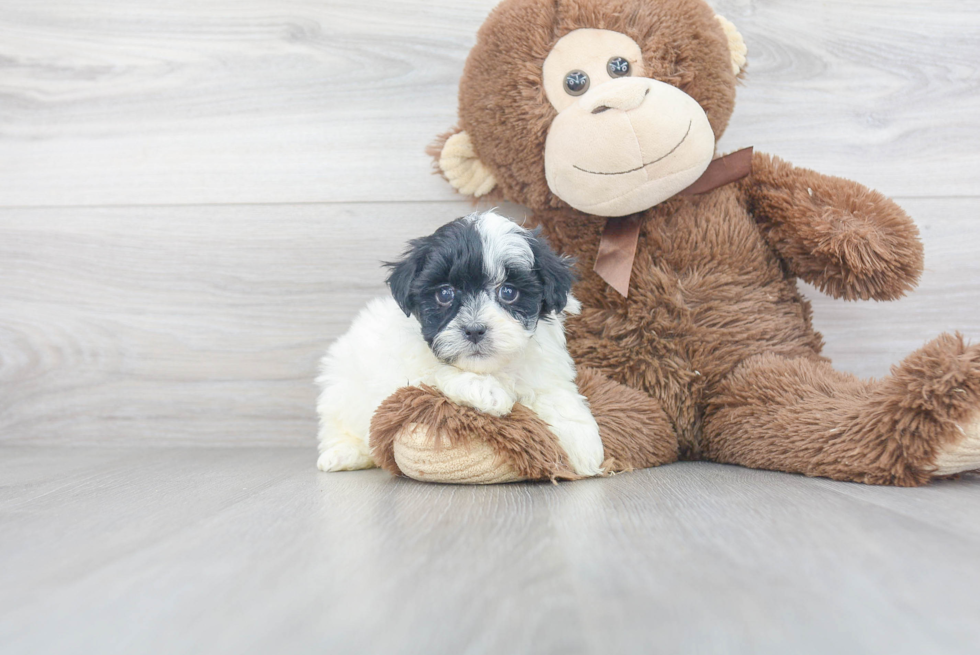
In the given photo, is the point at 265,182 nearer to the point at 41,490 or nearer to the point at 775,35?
the point at 41,490

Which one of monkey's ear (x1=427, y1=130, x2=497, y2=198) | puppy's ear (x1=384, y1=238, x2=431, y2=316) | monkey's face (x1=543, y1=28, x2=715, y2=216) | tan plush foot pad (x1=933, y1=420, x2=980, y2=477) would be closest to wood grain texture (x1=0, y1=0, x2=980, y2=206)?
monkey's ear (x1=427, y1=130, x2=497, y2=198)

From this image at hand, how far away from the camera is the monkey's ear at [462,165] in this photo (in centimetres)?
125

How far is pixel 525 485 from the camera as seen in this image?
95cm

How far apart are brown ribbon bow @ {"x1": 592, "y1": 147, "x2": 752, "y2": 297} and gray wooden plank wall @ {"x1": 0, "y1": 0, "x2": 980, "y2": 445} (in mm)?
294

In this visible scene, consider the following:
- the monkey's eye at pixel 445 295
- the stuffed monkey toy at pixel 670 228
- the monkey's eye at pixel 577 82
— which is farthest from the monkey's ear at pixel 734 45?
the monkey's eye at pixel 445 295

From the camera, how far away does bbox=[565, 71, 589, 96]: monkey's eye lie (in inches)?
44.0

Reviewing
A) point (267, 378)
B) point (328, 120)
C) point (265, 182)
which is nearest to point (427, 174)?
point (328, 120)

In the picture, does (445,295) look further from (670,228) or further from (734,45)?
(734,45)

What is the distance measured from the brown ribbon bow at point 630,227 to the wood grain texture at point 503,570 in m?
0.40

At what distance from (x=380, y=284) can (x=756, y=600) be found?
1.09 metres

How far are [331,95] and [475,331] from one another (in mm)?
819

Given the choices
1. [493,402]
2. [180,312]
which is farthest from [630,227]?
[180,312]

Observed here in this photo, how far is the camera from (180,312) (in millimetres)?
1473

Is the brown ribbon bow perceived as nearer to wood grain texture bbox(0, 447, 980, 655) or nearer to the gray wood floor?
the gray wood floor
